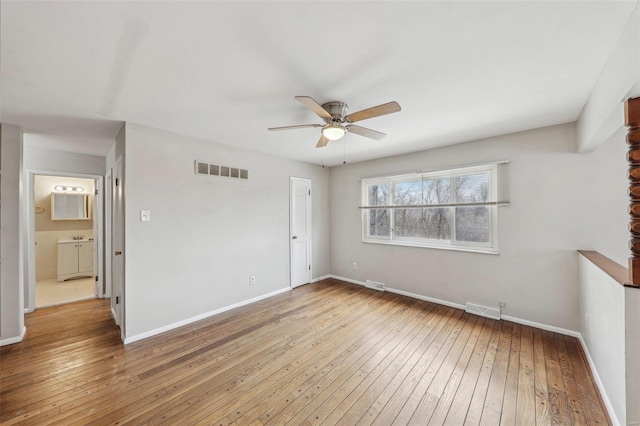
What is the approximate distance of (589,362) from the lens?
2260mm

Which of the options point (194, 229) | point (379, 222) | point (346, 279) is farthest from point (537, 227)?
point (194, 229)

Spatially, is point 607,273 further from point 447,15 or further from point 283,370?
point 283,370

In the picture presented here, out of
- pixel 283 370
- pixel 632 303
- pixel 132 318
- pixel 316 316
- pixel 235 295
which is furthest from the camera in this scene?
pixel 235 295

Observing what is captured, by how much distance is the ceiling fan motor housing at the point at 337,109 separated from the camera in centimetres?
221

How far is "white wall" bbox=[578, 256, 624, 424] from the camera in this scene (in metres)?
1.53

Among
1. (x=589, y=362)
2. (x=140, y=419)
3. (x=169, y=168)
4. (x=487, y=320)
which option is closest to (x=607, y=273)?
(x=589, y=362)

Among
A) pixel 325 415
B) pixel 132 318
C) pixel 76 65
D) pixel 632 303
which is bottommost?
pixel 325 415

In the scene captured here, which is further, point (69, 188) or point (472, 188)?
point (69, 188)

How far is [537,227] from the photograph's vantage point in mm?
2979

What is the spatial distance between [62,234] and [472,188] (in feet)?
26.3

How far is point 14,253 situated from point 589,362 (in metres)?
6.07

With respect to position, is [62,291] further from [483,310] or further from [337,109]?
[483,310]

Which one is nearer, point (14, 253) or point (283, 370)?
point (283, 370)

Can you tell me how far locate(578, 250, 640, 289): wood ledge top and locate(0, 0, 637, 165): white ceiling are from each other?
1479 mm
